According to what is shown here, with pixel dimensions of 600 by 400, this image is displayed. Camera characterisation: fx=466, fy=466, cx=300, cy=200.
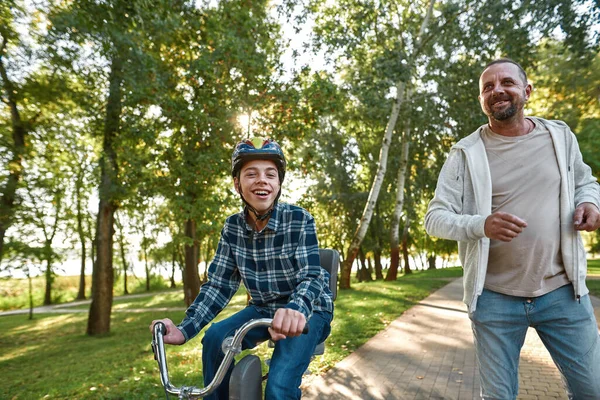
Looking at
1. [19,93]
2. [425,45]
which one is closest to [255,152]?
[19,93]

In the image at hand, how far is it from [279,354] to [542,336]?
1.53m

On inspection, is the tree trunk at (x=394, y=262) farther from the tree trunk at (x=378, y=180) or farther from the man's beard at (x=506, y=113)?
the man's beard at (x=506, y=113)

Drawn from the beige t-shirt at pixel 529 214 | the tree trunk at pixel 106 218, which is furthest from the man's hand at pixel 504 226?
the tree trunk at pixel 106 218

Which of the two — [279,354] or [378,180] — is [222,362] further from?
[378,180]

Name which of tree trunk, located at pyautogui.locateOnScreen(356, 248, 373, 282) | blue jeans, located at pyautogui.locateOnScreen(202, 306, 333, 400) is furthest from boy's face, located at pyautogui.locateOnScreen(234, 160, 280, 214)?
tree trunk, located at pyautogui.locateOnScreen(356, 248, 373, 282)

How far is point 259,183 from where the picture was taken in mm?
2697

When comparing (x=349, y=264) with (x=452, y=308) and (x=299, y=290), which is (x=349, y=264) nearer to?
(x=452, y=308)

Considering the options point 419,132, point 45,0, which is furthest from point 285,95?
point 419,132

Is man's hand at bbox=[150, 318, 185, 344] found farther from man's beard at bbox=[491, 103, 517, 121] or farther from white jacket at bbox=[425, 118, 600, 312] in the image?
man's beard at bbox=[491, 103, 517, 121]

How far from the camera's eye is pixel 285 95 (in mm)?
13742

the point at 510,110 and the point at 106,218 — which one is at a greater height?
the point at 106,218

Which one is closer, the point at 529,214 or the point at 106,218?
the point at 529,214

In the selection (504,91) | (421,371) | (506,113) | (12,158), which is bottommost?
(421,371)

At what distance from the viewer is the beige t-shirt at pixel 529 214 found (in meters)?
2.58
